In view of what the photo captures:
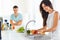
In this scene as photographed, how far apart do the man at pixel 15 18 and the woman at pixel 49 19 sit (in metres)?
0.22

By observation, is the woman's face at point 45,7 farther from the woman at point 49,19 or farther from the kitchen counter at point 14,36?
the kitchen counter at point 14,36

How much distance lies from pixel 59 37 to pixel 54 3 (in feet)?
1.11

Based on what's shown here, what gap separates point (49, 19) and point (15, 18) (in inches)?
13.1

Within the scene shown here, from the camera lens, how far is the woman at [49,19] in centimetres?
120

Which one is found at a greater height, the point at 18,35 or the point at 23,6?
the point at 23,6

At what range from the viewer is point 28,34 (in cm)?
120

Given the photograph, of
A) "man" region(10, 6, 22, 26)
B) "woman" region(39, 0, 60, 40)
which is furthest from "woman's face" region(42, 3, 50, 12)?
"man" region(10, 6, 22, 26)

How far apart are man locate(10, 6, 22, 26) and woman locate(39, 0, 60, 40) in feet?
0.72

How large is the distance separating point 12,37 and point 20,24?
0.47 feet

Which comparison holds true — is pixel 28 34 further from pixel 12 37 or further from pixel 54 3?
pixel 54 3

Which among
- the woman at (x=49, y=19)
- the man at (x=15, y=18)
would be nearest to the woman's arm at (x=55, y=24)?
the woman at (x=49, y=19)

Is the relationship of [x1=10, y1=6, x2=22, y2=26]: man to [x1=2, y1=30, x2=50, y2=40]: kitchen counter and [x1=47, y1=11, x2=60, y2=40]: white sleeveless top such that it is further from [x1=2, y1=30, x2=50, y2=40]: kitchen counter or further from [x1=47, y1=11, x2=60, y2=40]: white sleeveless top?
[x1=47, y1=11, x2=60, y2=40]: white sleeveless top

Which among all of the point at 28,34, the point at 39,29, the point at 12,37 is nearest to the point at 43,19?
the point at 39,29

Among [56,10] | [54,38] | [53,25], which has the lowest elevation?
[54,38]
